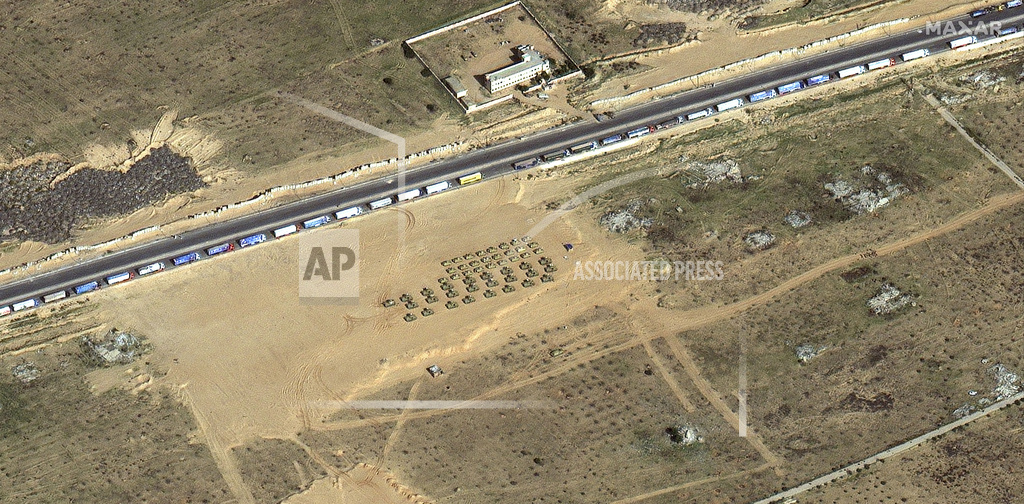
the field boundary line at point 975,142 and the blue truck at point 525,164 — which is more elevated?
the blue truck at point 525,164

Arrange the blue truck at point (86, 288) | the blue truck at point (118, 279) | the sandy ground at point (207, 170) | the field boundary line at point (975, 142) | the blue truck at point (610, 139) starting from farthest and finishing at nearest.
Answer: the blue truck at point (610, 139)
the field boundary line at point (975, 142)
the sandy ground at point (207, 170)
the blue truck at point (118, 279)
the blue truck at point (86, 288)

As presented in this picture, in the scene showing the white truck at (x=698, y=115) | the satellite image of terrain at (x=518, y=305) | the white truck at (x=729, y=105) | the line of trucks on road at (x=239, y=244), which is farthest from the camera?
the white truck at (x=729, y=105)

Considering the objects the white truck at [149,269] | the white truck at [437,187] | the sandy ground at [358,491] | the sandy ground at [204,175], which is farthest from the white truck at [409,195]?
the sandy ground at [358,491]

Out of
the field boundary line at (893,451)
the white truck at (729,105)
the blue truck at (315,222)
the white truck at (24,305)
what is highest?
the white truck at (24,305)

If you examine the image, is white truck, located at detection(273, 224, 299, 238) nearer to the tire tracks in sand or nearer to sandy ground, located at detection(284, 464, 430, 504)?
the tire tracks in sand

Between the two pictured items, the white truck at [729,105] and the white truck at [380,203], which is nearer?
the white truck at [380,203]

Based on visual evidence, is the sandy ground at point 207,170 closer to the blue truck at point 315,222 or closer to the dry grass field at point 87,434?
the blue truck at point 315,222

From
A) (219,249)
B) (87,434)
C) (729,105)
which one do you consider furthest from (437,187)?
(87,434)

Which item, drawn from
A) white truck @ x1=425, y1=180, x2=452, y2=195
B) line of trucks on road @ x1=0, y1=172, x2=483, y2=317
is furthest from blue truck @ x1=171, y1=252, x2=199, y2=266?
white truck @ x1=425, y1=180, x2=452, y2=195
